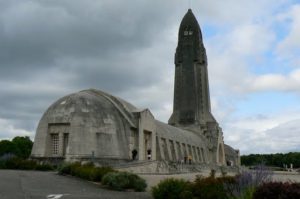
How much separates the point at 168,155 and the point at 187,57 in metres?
29.3

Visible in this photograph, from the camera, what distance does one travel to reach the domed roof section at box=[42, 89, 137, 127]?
41.9 metres

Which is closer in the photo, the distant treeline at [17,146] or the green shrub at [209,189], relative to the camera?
the green shrub at [209,189]

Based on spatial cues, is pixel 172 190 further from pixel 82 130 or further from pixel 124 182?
pixel 82 130

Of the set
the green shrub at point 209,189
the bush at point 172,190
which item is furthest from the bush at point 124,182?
the green shrub at point 209,189

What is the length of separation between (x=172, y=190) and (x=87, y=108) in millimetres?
27695

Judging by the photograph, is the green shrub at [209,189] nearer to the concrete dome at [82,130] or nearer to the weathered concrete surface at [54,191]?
the weathered concrete surface at [54,191]

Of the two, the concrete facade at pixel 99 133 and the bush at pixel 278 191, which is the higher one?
the concrete facade at pixel 99 133

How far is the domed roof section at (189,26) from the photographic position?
87375 millimetres

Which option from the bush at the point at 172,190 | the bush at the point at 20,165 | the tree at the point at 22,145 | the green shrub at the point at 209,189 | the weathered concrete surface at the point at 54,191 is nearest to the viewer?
the green shrub at the point at 209,189

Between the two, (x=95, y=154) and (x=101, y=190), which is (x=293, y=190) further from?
(x=95, y=154)

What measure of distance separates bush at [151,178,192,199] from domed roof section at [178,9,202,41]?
239 ft

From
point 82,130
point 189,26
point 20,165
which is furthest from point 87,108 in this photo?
point 189,26

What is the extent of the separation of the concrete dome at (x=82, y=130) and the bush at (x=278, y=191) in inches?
1179

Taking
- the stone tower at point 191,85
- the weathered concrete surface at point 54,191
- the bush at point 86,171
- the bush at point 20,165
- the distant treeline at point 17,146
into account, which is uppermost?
the stone tower at point 191,85
